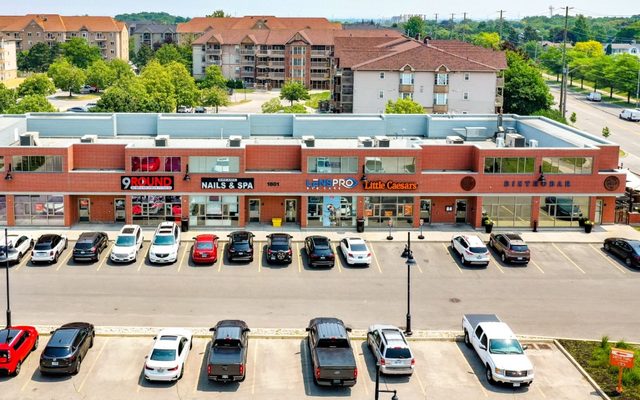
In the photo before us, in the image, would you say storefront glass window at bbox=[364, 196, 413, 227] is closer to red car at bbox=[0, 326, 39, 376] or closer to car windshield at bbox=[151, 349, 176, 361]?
car windshield at bbox=[151, 349, 176, 361]

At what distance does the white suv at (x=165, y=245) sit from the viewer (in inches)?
1898

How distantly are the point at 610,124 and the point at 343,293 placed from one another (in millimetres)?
80310

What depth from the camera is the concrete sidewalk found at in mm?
53906

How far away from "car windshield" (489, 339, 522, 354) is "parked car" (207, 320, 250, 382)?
10729 millimetres

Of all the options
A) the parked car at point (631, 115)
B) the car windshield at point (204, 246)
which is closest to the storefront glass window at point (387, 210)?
the car windshield at point (204, 246)

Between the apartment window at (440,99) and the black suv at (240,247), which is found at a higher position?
the apartment window at (440,99)

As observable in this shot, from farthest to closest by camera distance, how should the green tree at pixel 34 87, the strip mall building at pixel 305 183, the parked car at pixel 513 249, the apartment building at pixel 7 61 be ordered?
the apartment building at pixel 7 61
the green tree at pixel 34 87
the strip mall building at pixel 305 183
the parked car at pixel 513 249

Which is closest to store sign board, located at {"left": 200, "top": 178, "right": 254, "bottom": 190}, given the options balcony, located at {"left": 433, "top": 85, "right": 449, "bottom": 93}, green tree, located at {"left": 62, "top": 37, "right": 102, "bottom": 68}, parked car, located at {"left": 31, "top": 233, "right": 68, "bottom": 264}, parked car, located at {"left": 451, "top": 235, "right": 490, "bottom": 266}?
parked car, located at {"left": 31, "top": 233, "right": 68, "bottom": 264}

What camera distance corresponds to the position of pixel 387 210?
5609 centimetres

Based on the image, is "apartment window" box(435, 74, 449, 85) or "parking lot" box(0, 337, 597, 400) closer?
"parking lot" box(0, 337, 597, 400)

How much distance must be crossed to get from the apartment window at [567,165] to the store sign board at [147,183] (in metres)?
26.9

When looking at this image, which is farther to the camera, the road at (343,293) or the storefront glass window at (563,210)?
the storefront glass window at (563,210)

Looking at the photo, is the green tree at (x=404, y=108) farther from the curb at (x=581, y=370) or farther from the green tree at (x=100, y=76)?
the green tree at (x=100, y=76)

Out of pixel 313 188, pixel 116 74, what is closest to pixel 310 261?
pixel 313 188
